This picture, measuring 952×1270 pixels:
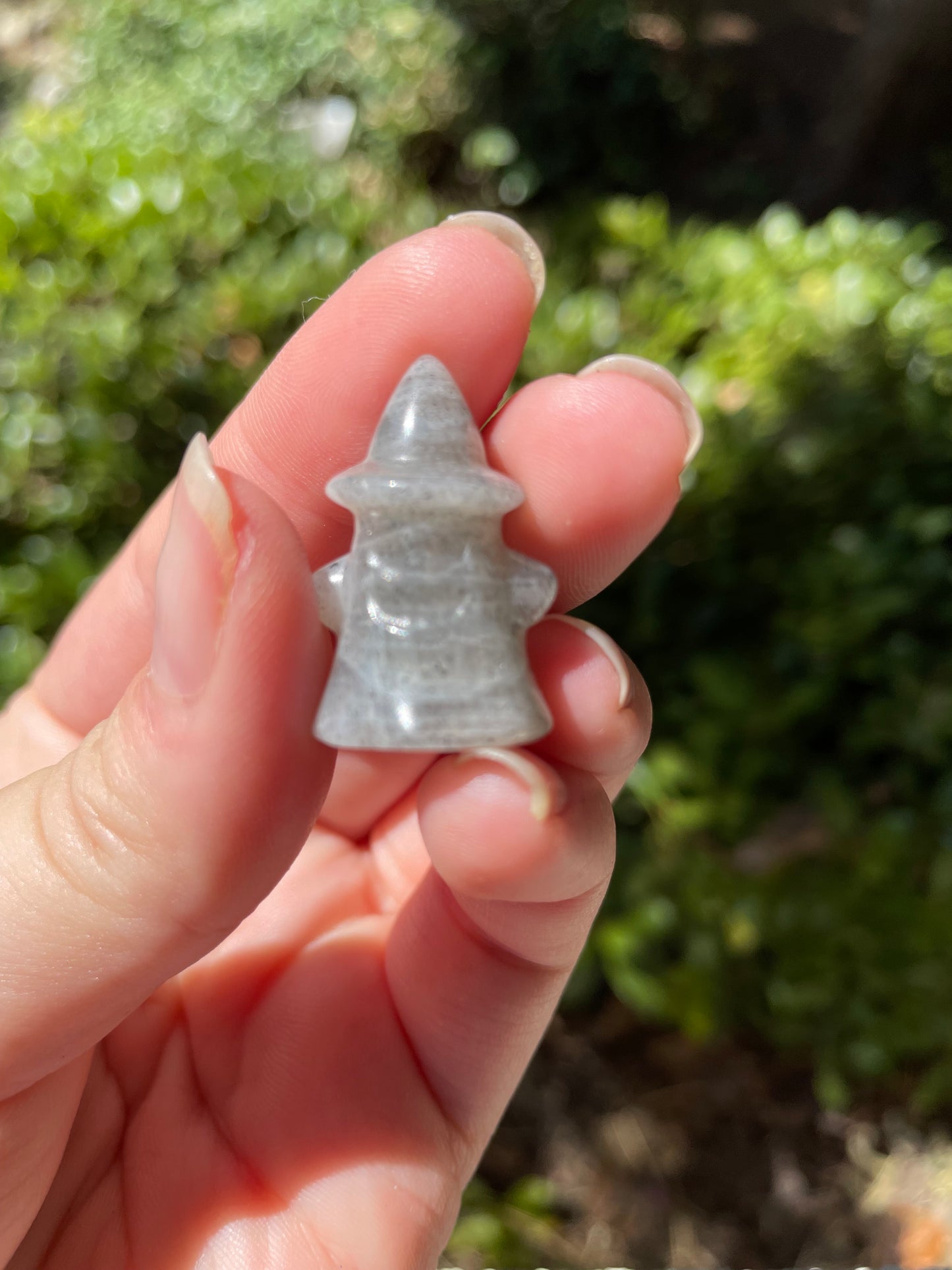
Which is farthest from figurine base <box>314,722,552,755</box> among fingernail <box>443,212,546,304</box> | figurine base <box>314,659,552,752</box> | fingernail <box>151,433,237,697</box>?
fingernail <box>443,212,546,304</box>

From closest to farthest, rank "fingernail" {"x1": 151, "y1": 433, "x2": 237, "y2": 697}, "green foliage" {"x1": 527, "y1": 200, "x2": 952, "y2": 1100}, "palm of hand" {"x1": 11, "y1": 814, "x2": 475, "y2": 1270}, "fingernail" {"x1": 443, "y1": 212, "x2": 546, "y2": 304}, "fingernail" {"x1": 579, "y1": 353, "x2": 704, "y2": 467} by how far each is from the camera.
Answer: "fingernail" {"x1": 151, "y1": 433, "x2": 237, "y2": 697} < "palm of hand" {"x1": 11, "y1": 814, "x2": 475, "y2": 1270} < "fingernail" {"x1": 579, "y1": 353, "x2": 704, "y2": 467} < "fingernail" {"x1": 443, "y1": 212, "x2": 546, "y2": 304} < "green foliage" {"x1": 527, "y1": 200, "x2": 952, "y2": 1100}

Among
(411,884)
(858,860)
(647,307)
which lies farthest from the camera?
(647,307)

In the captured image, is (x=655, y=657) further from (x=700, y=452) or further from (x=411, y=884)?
(x=411, y=884)

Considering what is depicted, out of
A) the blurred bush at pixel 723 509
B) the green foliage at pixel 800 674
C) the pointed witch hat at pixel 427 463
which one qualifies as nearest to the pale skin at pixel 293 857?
the pointed witch hat at pixel 427 463

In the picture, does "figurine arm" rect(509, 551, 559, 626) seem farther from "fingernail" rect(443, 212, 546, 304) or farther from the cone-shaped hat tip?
"fingernail" rect(443, 212, 546, 304)

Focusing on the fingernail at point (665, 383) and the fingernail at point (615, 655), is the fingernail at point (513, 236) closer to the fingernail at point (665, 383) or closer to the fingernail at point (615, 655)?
the fingernail at point (665, 383)

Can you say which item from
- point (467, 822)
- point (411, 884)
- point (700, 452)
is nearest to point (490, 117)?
point (700, 452)

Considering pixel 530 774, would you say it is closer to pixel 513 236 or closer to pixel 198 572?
pixel 198 572
